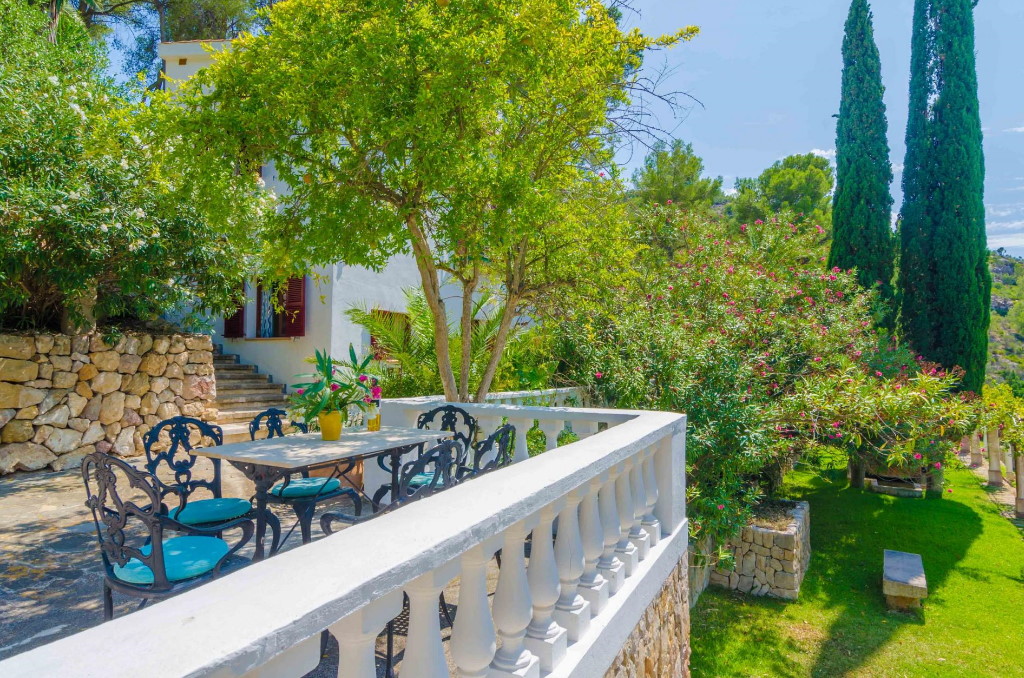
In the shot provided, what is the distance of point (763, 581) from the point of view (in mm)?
7695

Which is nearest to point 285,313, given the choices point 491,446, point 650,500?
point 491,446

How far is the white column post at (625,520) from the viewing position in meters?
3.01

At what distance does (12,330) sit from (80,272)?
1.63 m

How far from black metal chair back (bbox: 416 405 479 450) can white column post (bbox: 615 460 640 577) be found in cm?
248

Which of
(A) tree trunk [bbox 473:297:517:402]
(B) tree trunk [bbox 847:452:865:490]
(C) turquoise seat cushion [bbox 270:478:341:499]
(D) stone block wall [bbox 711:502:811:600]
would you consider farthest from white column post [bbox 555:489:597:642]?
(B) tree trunk [bbox 847:452:865:490]

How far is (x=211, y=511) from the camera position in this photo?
372 centimetres

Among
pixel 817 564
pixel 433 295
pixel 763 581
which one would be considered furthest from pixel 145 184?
pixel 817 564

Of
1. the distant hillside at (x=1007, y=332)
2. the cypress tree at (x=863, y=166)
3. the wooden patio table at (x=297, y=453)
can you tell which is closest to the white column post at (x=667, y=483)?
the wooden patio table at (x=297, y=453)

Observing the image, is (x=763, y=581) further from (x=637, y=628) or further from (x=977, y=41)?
(x=977, y=41)

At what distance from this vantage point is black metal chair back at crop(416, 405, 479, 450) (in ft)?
17.8

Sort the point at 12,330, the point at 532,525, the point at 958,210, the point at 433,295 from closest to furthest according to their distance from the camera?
the point at 532,525 < the point at 433,295 < the point at 12,330 < the point at 958,210

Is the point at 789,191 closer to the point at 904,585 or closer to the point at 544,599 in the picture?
the point at 904,585

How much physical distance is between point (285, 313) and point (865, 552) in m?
10.6

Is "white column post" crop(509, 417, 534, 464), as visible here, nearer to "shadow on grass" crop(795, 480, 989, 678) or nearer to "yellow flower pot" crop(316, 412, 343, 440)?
"yellow flower pot" crop(316, 412, 343, 440)
